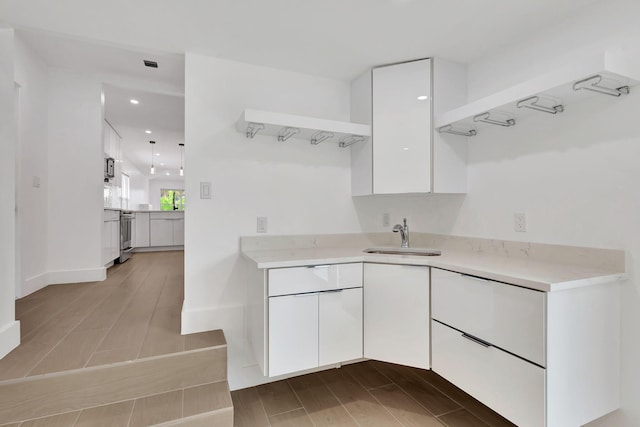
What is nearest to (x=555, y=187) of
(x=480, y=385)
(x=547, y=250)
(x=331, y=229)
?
(x=547, y=250)

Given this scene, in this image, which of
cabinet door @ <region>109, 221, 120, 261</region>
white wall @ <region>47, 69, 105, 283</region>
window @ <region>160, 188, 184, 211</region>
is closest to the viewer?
white wall @ <region>47, 69, 105, 283</region>

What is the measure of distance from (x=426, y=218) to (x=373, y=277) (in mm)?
952

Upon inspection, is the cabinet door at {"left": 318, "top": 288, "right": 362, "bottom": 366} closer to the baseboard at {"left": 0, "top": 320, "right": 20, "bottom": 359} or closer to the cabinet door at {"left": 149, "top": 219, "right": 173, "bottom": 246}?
the baseboard at {"left": 0, "top": 320, "right": 20, "bottom": 359}

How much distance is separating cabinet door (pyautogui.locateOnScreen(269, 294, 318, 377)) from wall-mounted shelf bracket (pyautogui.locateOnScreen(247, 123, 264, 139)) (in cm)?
119

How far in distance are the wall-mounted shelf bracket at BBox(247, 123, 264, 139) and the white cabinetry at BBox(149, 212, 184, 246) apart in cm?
512

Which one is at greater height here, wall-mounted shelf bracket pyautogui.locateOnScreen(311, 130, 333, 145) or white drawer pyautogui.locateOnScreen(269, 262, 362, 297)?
wall-mounted shelf bracket pyautogui.locateOnScreen(311, 130, 333, 145)

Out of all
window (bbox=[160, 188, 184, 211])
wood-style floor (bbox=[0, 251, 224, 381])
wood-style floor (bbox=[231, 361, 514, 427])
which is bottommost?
wood-style floor (bbox=[231, 361, 514, 427])

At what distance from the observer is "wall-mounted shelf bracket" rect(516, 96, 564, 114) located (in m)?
1.58

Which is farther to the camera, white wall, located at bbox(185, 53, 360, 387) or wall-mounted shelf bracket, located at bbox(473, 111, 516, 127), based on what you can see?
white wall, located at bbox(185, 53, 360, 387)

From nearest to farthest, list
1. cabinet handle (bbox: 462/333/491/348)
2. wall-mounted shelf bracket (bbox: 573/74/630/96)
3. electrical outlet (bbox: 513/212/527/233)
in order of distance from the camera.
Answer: wall-mounted shelf bracket (bbox: 573/74/630/96)
cabinet handle (bbox: 462/333/491/348)
electrical outlet (bbox: 513/212/527/233)

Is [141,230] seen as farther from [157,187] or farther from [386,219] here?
[157,187]

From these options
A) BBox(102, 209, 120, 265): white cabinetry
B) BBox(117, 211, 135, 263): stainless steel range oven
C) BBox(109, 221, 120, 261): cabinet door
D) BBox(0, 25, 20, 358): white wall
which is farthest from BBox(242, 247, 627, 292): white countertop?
BBox(117, 211, 135, 263): stainless steel range oven

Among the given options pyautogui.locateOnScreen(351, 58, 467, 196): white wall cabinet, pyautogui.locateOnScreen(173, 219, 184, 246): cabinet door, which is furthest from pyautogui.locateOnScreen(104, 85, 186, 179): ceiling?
pyautogui.locateOnScreen(351, 58, 467, 196): white wall cabinet

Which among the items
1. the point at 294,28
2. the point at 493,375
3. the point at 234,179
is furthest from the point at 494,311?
the point at 294,28
